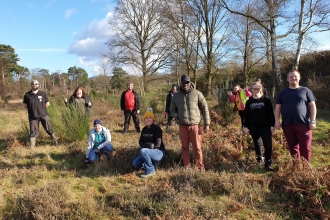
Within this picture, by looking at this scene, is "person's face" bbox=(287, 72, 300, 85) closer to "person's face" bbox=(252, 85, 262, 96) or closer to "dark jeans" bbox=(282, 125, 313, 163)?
"person's face" bbox=(252, 85, 262, 96)

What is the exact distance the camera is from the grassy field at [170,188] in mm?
3316

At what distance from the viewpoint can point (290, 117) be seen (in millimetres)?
3936

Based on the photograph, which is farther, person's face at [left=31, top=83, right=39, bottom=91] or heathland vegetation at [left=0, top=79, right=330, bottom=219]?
person's face at [left=31, top=83, right=39, bottom=91]

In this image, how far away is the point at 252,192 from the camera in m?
3.60

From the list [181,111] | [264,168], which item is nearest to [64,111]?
[181,111]

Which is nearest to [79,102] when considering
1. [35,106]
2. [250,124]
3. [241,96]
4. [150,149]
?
[35,106]

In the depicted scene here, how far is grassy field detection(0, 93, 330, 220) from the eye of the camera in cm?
332

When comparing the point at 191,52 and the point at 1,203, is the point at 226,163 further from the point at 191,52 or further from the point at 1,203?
the point at 191,52

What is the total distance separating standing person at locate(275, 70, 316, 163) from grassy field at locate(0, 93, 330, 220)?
1.42ft

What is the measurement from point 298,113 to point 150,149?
8.33 ft

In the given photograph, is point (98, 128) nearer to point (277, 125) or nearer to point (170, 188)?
point (170, 188)

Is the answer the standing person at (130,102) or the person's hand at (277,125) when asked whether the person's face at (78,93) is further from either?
the person's hand at (277,125)

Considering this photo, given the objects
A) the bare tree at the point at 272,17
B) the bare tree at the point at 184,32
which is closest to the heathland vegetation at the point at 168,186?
the bare tree at the point at 272,17

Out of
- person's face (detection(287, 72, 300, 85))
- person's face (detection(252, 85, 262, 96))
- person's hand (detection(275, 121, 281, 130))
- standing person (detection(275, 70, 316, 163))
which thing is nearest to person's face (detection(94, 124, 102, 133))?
person's face (detection(252, 85, 262, 96))
